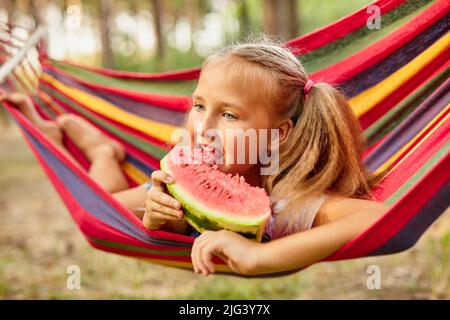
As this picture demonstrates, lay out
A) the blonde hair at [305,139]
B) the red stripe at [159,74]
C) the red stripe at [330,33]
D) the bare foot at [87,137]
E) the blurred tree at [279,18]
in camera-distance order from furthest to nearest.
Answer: the blurred tree at [279,18] < the bare foot at [87,137] < the red stripe at [159,74] < the red stripe at [330,33] < the blonde hair at [305,139]

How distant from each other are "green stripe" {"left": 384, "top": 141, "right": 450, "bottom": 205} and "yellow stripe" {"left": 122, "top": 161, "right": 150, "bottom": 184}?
115 cm

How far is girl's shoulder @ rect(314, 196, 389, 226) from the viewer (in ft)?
4.50

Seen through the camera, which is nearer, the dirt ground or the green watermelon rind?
the green watermelon rind

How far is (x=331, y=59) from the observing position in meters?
2.08

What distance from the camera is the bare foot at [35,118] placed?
2.43m

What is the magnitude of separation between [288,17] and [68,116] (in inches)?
91.1

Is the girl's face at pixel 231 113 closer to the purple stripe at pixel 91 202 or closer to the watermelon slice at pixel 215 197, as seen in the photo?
the watermelon slice at pixel 215 197

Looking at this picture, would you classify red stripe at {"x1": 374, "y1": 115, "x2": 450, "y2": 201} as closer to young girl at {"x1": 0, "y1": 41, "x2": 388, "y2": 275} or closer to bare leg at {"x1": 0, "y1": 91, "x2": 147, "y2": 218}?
young girl at {"x1": 0, "y1": 41, "x2": 388, "y2": 275}

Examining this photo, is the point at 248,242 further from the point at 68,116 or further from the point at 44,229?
the point at 44,229

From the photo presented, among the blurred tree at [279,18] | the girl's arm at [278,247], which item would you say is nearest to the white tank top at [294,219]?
the girl's arm at [278,247]

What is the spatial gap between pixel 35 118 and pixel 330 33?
130 cm

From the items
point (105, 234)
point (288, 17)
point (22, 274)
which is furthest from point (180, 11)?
point (105, 234)

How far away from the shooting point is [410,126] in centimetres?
181

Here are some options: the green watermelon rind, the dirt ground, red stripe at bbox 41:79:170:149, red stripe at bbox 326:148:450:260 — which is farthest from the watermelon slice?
the dirt ground
